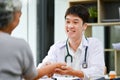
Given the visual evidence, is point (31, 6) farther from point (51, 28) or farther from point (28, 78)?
point (28, 78)

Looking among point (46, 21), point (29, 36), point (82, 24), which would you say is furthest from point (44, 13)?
point (82, 24)

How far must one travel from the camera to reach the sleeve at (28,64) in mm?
1260

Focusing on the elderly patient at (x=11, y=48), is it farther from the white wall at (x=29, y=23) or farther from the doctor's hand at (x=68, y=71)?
the white wall at (x=29, y=23)

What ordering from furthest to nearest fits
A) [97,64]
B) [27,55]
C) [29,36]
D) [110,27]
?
[29,36], [110,27], [97,64], [27,55]

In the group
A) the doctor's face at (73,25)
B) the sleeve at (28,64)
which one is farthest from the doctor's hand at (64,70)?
the sleeve at (28,64)

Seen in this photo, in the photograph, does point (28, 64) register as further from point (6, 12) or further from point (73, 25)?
point (73, 25)

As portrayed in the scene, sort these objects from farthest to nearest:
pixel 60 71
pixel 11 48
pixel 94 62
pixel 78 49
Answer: pixel 78 49 < pixel 94 62 < pixel 60 71 < pixel 11 48

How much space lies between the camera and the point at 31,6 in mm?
4996

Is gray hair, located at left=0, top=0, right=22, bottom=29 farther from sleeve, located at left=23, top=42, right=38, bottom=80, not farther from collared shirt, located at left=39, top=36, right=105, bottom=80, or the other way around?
collared shirt, located at left=39, top=36, right=105, bottom=80

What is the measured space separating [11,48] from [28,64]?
11 cm

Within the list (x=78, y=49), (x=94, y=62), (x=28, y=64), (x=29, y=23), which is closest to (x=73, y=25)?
(x=78, y=49)

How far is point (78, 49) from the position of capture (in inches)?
96.6

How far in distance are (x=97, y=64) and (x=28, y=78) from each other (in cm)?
108

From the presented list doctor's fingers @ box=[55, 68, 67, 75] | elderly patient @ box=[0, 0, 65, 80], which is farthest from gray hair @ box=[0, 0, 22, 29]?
doctor's fingers @ box=[55, 68, 67, 75]
